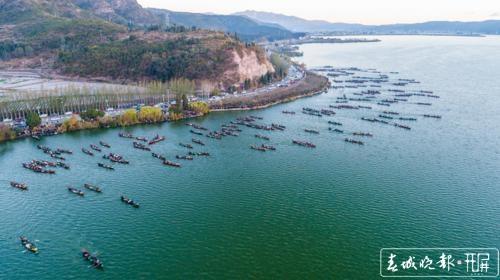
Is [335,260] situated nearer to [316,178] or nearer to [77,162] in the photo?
[316,178]

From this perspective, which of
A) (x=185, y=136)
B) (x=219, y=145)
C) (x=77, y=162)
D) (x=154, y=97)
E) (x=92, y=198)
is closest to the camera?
(x=92, y=198)

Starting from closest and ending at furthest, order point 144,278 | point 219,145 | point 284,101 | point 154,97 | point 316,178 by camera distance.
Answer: point 144,278 < point 316,178 < point 219,145 < point 154,97 < point 284,101

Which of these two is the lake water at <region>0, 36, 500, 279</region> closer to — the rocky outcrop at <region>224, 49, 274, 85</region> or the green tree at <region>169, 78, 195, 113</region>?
the green tree at <region>169, 78, 195, 113</region>

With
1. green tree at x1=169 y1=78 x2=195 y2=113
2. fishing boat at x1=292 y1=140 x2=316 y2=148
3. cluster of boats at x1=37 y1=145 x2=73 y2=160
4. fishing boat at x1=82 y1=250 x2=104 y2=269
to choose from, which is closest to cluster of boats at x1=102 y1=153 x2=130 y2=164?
cluster of boats at x1=37 y1=145 x2=73 y2=160

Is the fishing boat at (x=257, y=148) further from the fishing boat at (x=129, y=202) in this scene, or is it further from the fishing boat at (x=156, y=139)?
the fishing boat at (x=129, y=202)

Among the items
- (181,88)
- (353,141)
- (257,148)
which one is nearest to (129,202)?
(257,148)

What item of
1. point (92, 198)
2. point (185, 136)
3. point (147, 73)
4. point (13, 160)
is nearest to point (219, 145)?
point (185, 136)

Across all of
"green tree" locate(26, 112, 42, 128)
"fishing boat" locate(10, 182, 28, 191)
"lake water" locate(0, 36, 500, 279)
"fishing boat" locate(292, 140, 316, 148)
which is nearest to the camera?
"lake water" locate(0, 36, 500, 279)
